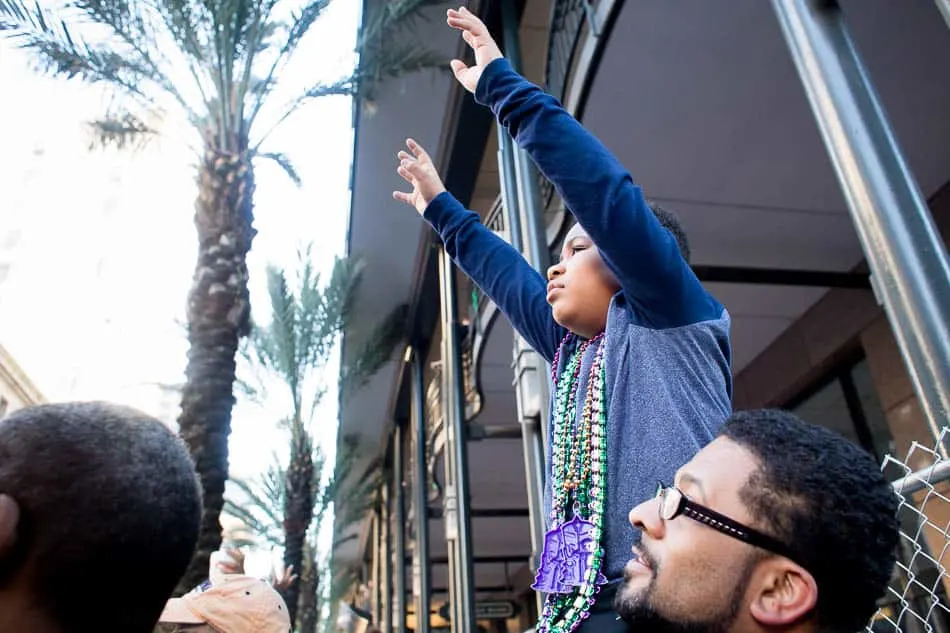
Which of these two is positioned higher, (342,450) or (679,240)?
(342,450)

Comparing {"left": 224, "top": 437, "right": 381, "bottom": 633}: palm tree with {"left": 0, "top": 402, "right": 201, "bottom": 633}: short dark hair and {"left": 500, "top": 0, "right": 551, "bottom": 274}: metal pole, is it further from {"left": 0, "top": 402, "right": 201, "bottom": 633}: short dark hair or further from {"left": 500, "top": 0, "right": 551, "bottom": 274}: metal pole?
{"left": 0, "top": 402, "right": 201, "bottom": 633}: short dark hair

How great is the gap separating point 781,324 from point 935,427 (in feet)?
21.0

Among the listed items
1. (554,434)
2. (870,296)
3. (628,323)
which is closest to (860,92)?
(628,323)

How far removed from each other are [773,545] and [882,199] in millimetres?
1442

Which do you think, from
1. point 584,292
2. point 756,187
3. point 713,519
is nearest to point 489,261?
point 584,292

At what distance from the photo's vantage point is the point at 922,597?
15.3 ft

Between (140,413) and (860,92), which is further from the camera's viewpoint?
(860,92)

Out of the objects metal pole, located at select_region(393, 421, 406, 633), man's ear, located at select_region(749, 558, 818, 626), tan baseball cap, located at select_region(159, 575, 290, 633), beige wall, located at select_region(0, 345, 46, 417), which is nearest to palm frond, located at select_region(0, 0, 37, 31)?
tan baseball cap, located at select_region(159, 575, 290, 633)

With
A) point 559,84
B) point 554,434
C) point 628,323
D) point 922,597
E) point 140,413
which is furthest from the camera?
point 559,84

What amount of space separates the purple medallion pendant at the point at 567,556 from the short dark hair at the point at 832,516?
0.36m

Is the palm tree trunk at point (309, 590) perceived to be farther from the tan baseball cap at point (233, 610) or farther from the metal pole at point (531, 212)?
the tan baseball cap at point (233, 610)

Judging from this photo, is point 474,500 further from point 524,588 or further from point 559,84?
point 559,84

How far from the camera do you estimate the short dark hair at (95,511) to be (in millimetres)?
973

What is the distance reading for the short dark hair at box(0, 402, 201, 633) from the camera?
973 millimetres
